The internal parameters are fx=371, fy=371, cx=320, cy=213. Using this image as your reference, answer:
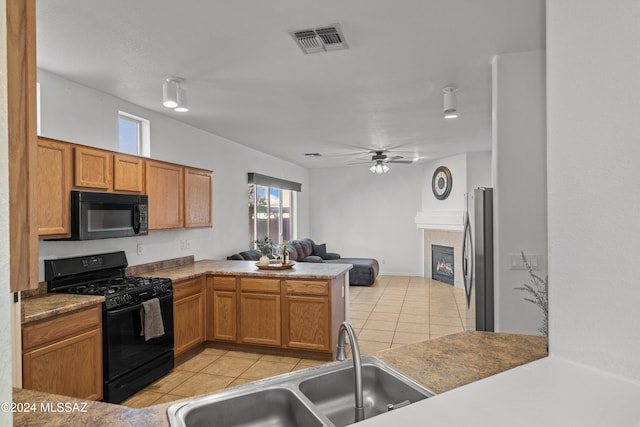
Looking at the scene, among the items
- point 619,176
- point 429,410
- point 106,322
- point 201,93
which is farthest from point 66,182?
point 619,176

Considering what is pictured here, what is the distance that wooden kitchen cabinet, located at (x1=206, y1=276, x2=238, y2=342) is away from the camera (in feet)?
12.7

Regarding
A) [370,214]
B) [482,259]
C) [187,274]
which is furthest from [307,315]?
[370,214]

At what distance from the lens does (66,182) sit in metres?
2.75

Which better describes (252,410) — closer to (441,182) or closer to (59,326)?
(59,326)

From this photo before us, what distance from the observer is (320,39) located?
2379mm

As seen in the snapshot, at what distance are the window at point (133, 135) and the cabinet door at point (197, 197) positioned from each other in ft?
1.64

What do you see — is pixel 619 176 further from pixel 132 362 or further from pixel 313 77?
pixel 132 362

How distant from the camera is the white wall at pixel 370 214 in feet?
27.4

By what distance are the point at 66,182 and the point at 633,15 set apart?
3212 mm

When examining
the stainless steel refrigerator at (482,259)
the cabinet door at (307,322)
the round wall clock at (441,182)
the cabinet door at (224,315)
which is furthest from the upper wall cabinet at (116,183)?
the round wall clock at (441,182)

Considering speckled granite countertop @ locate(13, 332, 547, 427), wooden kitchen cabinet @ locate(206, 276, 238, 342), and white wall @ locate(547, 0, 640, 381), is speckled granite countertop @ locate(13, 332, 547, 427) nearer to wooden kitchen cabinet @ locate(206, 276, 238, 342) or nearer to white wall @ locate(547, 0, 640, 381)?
white wall @ locate(547, 0, 640, 381)

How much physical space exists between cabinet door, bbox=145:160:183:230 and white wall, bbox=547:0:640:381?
3.46 metres

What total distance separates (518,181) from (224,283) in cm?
289

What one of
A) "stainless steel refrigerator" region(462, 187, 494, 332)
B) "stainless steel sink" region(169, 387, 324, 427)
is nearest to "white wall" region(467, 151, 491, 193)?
"stainless steel refrigerator" region(462, 187, 494, 332)
